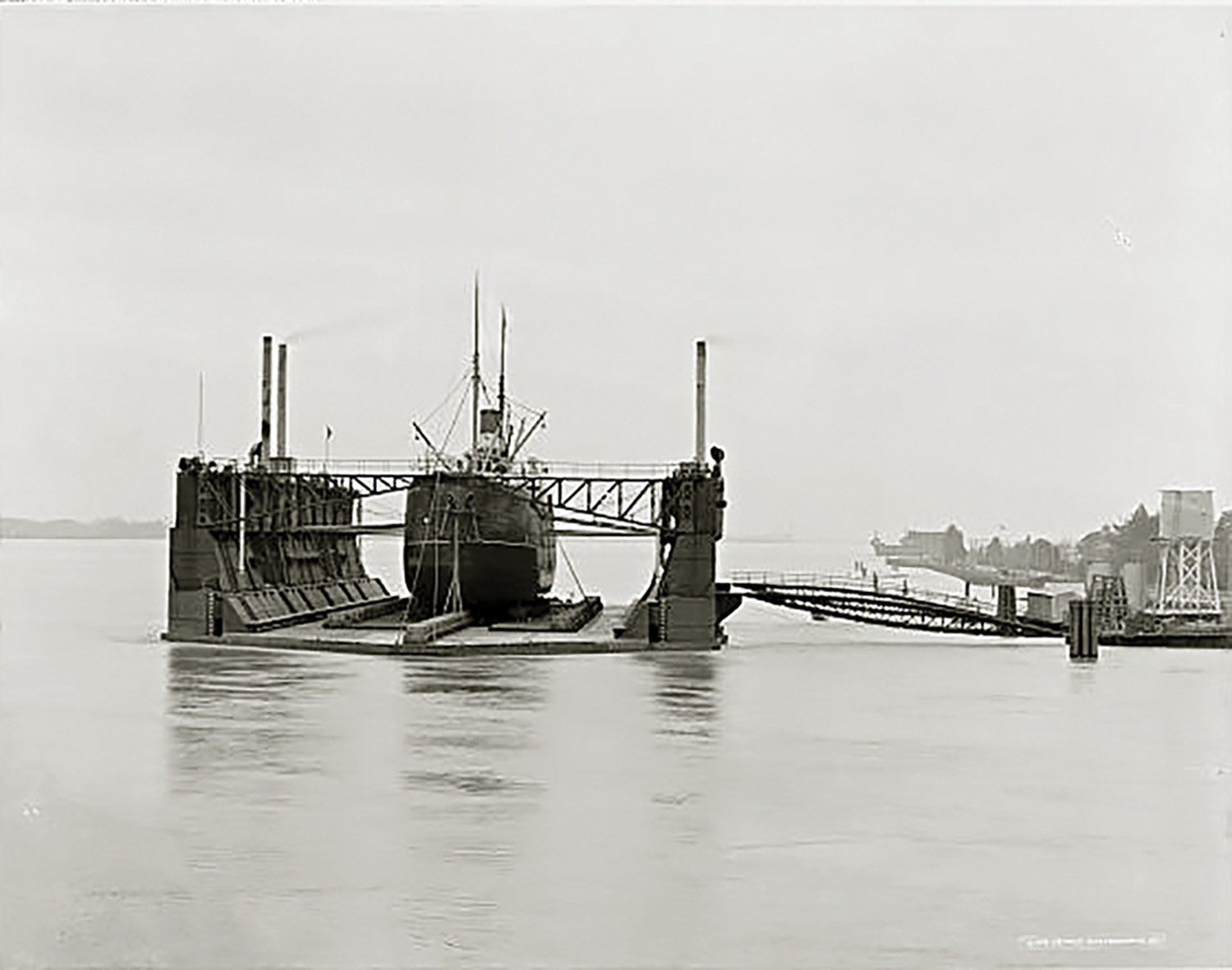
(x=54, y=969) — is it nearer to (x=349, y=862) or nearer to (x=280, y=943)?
(x=280, y=943)

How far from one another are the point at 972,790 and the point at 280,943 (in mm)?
13129

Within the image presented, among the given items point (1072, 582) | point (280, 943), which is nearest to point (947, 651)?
point (280, 943)

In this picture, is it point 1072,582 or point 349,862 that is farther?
point 1072,582

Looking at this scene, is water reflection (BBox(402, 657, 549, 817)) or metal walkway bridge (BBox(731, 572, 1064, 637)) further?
metal walkway bridge (BBox(731, 572, 1064, 637))

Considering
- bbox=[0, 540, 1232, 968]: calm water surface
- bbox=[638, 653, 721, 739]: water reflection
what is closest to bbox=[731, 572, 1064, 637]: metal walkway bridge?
bbox=[638, 653, 721, 739]: water reflection

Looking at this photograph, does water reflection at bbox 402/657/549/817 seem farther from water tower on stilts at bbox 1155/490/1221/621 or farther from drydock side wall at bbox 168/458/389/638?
water tower on stilts at bbox 1155/490/1221/621

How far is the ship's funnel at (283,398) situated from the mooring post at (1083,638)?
30.0 metres

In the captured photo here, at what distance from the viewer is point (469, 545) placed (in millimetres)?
56125

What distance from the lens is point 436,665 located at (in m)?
42.7

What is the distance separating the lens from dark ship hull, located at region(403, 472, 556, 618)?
55.3 metres

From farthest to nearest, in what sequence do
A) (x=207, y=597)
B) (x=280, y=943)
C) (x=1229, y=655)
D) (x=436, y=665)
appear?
(x=1229, y=655)
(x=207, y=597)
(x=436, y=665)
(x=280, y=943)

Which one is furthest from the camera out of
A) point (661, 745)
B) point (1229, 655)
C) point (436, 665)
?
point (1229, 655)

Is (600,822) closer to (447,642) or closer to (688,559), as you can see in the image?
(688,559)

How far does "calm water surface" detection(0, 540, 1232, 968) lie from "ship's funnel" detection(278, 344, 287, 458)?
22.6m
